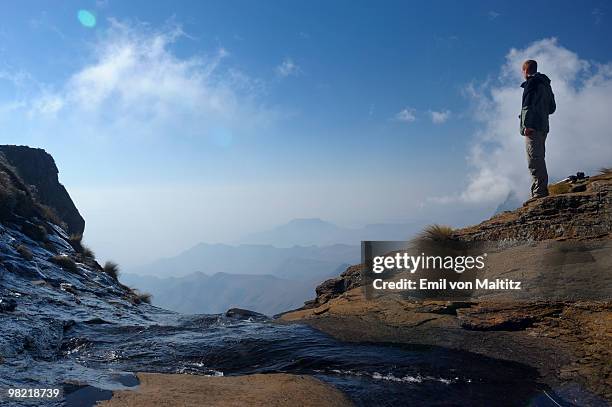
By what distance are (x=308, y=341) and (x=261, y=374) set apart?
231cm

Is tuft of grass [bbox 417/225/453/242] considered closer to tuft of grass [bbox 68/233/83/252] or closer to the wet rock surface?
the wet rock surface

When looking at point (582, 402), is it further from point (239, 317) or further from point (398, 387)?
point (239, 317)

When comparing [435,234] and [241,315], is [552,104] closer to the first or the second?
[435,234]

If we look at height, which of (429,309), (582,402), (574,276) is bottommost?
(582,402)

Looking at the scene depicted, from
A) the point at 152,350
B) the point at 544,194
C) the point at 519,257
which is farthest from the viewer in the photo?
the point at 544,194

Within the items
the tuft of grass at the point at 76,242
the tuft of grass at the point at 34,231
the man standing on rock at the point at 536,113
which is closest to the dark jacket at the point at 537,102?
the man standing on rock at the point at 536,113

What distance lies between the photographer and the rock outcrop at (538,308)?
743cm

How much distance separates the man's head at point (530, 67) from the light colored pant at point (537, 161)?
2.17 meters

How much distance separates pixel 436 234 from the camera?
47.7ft

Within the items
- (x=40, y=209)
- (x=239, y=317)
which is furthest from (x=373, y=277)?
(x=40, y=209)

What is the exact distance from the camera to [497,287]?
1135 centimetres

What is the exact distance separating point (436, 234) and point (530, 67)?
6.92 metres

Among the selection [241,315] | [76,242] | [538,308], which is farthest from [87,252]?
[538,308]

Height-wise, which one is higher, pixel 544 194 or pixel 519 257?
pixel 544 194
